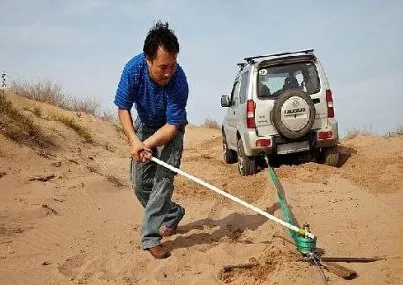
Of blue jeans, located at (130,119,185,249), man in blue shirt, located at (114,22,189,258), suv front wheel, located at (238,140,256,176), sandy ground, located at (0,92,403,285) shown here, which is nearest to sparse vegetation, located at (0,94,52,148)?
sandy ground, located at (0,92,403,285)

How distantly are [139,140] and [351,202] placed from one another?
10.2 feet

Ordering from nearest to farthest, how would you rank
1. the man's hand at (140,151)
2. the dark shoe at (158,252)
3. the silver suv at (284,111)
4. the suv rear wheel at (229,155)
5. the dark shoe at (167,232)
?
1. the man's hand at (140,151)
2. the dark shoe at (158,252)
3. the dark shoe at (167,232)
4. the silver suv at (284,111)
5. the suv rear wheel at (229,155)

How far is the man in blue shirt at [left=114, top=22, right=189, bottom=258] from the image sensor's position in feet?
13.6

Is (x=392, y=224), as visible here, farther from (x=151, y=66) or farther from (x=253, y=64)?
(x=253, y=64)

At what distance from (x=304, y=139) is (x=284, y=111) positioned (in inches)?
29.3

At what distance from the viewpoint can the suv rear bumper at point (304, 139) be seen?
26.4 feet

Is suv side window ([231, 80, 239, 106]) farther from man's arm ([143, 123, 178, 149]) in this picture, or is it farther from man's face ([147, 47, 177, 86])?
man's face ([147, 47, 177, 86])

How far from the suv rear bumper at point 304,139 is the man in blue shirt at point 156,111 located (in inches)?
141

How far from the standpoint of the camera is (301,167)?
8.27 m

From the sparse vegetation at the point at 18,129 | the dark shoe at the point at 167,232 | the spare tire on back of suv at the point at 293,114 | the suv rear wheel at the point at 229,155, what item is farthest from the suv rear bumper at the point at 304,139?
the sparse vegetation at the point at 18,129

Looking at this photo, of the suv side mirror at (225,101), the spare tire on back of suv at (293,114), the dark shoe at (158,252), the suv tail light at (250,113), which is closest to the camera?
the dark shoe at (158,252)

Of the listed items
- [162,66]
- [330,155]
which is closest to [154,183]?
[162,66]

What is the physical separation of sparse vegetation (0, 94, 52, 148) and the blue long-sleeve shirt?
14.7 feet

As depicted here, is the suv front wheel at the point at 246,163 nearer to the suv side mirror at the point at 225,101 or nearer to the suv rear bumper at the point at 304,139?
the suv rear bumper at the point at 304,139
